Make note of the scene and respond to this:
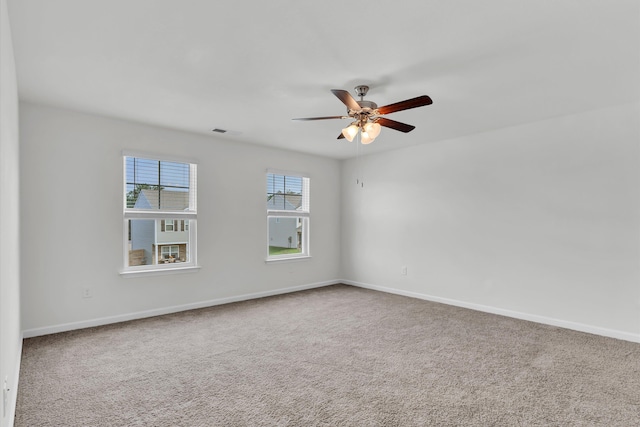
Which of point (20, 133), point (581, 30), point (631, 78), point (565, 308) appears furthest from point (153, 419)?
point (631, 78)

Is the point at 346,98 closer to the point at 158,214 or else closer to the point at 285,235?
the point at 158,214

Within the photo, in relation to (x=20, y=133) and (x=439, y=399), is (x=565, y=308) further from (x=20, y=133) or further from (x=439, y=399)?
(x=20, y=133)

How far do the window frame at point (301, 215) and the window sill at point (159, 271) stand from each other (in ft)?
4.07

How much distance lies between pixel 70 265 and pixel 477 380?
4.13 meters

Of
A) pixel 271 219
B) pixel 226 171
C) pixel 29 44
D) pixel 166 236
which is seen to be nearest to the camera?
pixel 29 44

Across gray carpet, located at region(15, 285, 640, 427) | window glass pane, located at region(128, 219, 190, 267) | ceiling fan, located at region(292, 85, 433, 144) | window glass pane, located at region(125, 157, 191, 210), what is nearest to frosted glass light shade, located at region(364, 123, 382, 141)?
ceiling fan, located at region(292, 85, 433, 144)

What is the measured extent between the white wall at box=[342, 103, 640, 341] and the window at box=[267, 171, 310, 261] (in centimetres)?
120

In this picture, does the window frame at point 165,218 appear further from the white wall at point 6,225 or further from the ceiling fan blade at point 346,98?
the ceiling fan blade at point 346,98

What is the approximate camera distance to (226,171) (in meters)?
5.08

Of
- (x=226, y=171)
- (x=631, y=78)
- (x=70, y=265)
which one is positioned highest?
(x=631, y=78)

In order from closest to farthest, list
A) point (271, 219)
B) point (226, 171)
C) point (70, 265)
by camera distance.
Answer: point (70, 265), point (226, 171), point (271, 219)

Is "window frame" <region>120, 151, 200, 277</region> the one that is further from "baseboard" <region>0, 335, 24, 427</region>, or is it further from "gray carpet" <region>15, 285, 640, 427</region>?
"baseboard" <region>0, 335, 24, 427</region>

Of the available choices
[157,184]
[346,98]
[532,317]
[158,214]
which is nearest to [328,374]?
[346,98]

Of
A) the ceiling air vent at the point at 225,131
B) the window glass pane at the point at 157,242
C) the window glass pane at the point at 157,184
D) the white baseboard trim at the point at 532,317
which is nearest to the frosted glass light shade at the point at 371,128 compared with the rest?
the ceiling air vent at the point at 225,131
